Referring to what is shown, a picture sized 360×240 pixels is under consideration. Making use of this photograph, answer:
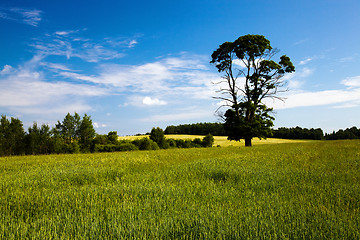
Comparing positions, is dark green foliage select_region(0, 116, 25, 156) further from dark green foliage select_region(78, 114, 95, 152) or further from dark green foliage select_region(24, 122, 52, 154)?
dark green foliage select_region(78, 114, 95, 152)

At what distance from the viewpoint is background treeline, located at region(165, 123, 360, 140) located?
62.8m

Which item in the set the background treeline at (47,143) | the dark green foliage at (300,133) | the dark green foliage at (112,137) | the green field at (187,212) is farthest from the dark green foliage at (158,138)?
the dark green foliage at (300,133)

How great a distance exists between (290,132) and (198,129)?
3252cm

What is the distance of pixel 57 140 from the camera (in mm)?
36250

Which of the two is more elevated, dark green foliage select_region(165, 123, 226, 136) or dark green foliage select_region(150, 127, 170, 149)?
dark green foliage select_region(165, 123, 226, 136)

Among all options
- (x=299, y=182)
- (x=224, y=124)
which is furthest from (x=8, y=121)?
(x=299, y=182)

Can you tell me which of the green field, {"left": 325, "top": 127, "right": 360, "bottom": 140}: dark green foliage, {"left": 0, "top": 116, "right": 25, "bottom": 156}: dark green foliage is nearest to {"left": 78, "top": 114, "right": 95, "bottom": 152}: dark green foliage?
{"left": 0, "top": 116, "right": 25, "bottom": 156}: dark green foliage

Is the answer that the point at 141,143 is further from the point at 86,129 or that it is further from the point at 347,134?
the point at 347,134

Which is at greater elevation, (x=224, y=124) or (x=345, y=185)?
(x=224, y=124)

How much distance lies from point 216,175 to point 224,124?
22.6 meters

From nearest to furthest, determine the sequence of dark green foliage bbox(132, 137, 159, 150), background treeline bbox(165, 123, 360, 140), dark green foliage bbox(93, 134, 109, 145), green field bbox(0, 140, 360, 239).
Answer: green field bbox(0, 140, 360, 239) < dark green foliage bbox(132, 137, 159, 150) < dark green foliage bbox(93, 134, 109, 145) < background treeline bbox(165, 123, 360, 140)

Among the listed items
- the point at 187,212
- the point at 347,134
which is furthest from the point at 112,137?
the point at 347,134

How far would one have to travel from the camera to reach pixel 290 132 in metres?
73.4

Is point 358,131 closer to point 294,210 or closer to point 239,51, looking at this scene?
point 239,51
